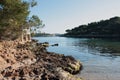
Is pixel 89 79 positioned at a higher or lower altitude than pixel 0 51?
lower

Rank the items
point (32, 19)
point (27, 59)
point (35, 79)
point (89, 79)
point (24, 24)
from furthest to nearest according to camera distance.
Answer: point (32, 19) → point (24, 24) → point (27, 59) → point (89, 79) → point (35, 79)

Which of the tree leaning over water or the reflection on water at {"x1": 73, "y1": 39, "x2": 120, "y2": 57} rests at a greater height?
the tree leaning over water

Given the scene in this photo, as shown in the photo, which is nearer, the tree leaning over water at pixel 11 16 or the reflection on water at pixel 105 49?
the tree leaning over water at pixel 11 16

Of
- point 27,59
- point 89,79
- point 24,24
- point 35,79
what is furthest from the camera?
point 24,24

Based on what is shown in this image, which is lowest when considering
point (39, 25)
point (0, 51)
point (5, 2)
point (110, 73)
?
point (110, 73)

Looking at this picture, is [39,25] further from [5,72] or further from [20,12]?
[5,72]

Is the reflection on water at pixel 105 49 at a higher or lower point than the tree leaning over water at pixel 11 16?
lower

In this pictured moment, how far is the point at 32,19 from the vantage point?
5984 cm

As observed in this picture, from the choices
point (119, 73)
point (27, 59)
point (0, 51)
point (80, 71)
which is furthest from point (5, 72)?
point (119, 73)

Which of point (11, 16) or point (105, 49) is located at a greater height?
point (11, 16)

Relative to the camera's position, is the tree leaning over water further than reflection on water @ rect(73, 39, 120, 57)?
No

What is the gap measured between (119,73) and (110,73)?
57.8 inches

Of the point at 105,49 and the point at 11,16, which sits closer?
the point at 11,16

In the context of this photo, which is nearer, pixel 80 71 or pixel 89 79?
pixel 89 79
